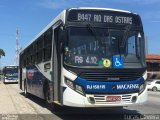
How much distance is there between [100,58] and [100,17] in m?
1.41

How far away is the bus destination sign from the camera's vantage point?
530 inches

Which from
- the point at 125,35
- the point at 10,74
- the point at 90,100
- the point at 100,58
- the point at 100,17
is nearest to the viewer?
the point at 90,100

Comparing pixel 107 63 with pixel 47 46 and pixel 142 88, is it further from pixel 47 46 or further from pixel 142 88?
pixel 47 46

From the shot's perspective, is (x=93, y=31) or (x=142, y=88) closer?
(x=93, y=31)

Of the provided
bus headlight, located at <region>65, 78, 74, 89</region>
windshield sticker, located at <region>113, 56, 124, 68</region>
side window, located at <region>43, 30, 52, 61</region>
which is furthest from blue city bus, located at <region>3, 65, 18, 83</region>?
windshield sticker, located at <region>113, 56, 124, 68</region>

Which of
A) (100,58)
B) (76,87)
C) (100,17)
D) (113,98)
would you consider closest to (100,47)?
(100,58)

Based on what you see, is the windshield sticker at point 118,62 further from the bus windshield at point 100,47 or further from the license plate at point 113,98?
the license plate at point 113,98

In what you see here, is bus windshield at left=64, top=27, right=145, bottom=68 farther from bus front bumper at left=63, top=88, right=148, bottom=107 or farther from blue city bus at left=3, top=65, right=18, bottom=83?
blue city bus at left=3, top=65, right=18, bottom=83

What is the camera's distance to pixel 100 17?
44.7 ft

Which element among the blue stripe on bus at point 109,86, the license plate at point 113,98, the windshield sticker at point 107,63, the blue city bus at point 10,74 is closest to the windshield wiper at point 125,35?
the windshield sticker at point 107,63

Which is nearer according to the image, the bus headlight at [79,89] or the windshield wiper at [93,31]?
the bus headlight at [79,89]

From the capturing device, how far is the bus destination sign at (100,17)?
13.5m

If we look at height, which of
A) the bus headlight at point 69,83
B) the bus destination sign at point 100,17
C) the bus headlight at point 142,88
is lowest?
the bus headlight at point 142,88

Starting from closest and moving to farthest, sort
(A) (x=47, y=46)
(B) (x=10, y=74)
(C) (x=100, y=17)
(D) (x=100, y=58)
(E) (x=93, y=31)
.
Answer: (D) (x=100, y=58), (E) (x=93, y=31), (C) (x=100, y=17), (A) (x=47, y=46), (B) (x=10, y=74)
